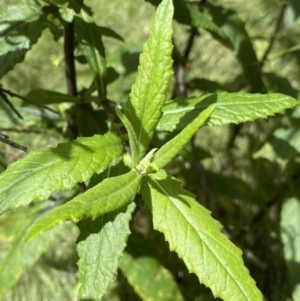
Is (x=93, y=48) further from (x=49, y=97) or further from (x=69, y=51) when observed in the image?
(x=49, y=97)

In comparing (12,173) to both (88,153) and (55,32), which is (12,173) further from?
(55,32)

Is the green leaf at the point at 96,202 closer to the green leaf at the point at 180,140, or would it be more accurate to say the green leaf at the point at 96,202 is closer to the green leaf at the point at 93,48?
the green leaf at the point at 180,140

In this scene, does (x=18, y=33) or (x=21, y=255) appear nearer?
(x=18, y=33)

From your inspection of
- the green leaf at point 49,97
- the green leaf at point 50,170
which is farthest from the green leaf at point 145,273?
the green leaf at point 50,170

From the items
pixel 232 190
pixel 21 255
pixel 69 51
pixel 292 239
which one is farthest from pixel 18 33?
pixel 292 239

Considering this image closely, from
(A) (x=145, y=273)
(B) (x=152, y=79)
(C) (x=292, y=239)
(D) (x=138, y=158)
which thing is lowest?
(A) (x=145, y=273)

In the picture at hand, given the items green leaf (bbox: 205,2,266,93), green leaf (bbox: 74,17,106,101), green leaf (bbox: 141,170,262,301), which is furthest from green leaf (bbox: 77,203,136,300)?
green leaf (bbox: 205,2,266,93)

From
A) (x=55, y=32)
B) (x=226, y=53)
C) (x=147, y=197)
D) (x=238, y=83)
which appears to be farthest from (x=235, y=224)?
(x=147, y=197)

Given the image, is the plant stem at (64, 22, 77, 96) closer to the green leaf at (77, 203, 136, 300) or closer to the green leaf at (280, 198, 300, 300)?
the green leaf at (77, 203, 136, 300)
